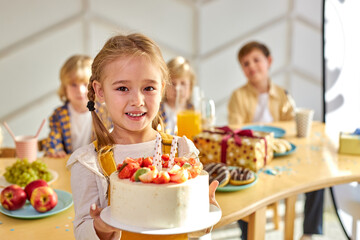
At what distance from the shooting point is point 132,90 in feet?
2.41

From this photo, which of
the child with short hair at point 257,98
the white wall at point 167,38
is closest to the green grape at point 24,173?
the child with short hair at point 257,98

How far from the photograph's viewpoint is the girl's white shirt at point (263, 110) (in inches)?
107

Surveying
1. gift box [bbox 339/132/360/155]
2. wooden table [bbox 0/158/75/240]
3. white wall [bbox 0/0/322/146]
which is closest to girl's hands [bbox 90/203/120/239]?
wooden table [bbox 0/158/75/240]

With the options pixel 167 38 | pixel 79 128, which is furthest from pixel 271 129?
pixel 167 38

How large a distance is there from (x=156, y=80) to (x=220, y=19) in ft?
9.93

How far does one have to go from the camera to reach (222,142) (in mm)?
1532

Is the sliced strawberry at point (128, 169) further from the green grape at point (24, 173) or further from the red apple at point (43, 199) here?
the green grape at point (24, 173)

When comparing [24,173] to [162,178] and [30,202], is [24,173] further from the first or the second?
[162,178]

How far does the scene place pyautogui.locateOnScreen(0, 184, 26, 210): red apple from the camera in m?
1.13

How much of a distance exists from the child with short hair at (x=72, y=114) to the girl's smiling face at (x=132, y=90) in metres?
1.37

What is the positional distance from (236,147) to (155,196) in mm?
847

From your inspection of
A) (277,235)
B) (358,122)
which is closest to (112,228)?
(358,122)

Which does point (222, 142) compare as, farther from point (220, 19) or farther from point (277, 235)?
point (220, 19)

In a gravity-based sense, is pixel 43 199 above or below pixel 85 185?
below
